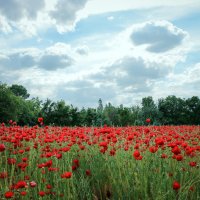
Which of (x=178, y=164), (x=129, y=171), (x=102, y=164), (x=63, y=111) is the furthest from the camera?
(x=63, y=111)

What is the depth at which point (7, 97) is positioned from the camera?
106ft

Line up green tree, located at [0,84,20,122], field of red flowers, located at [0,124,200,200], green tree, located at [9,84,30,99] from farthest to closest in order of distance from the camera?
1. green tree, located at [9,84,30,99]
2. green tree, located at [0,84,20,122]
3. field of red flowers, located at [0,124,200,200]

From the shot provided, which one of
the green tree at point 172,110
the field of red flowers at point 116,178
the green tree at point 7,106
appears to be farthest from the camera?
the green tree at point 172,110

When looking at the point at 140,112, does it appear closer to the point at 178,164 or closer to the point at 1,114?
the point at 1,114

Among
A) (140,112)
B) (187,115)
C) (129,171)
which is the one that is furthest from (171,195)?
(187,115)

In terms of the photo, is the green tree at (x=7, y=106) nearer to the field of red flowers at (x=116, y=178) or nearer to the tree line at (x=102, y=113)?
the tree line at (x=102, y=113)

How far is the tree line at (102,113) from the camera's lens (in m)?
33.1

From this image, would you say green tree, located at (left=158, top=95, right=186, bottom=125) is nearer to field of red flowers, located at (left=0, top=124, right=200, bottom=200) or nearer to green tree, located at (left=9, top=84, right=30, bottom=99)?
green tree, located at (left=9, top=84, right=30, bottom=99)

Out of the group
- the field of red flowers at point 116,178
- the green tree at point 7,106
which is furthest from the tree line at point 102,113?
the field of red flowers at point 116,178

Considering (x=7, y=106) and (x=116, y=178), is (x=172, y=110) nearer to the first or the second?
(x=7, y=106)

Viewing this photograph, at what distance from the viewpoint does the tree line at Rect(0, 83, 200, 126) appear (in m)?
33.1

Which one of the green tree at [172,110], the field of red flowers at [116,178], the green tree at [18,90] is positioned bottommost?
the field of red flowers at [116,178]

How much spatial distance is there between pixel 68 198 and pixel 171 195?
145cm

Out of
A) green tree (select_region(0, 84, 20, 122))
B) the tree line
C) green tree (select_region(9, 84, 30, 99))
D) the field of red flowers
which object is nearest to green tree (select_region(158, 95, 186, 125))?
the tree line
